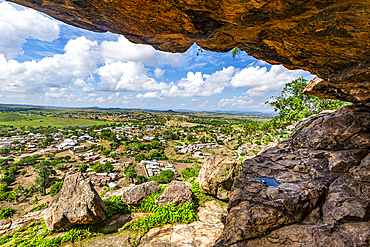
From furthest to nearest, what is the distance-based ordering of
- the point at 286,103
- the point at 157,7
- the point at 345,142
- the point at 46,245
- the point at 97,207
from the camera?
the point at 286,103 < the point at 97,207 < the point at 345,142 < the point at 46,245 < the point at 157,7

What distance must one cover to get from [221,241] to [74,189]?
8281 millimetres

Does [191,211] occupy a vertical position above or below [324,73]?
below

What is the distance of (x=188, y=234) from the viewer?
22.2 ft

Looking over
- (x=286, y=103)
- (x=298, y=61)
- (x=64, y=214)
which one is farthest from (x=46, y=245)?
(x=286, y=103)

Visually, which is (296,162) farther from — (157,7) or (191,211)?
(157,7)

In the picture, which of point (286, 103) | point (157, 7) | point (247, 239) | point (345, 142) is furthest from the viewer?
point (286, 103)

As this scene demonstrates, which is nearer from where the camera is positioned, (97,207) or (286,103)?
(97,207)

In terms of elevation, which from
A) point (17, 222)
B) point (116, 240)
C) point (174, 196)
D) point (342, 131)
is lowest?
point (17, 222)

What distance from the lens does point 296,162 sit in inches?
294

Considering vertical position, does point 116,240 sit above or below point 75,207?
below

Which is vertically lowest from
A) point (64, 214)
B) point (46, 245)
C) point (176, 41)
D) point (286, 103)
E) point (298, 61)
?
point (46, 245)

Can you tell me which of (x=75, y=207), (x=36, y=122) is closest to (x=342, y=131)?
(x=75, y=207)

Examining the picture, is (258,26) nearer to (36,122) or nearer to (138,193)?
(138,193)

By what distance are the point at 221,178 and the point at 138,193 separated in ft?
19.1
